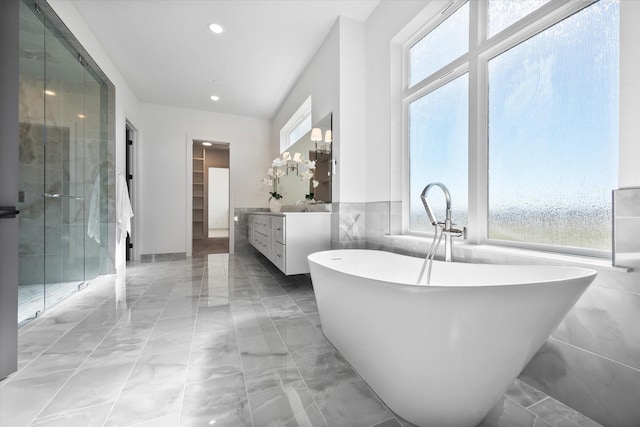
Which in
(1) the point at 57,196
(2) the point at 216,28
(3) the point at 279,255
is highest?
(2) the point at 216,28

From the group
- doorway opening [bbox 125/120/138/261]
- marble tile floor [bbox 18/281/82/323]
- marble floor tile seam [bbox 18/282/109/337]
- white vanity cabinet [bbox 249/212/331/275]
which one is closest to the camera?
marble floor tile seam [bbox 18/282/109/337]

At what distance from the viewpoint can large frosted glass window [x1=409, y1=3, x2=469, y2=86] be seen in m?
1.89

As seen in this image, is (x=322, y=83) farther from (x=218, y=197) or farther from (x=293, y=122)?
(x=218, y=197)

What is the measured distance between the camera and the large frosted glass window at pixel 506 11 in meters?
1.47

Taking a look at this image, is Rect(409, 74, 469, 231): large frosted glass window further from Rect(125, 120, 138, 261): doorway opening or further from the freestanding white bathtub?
Rect(125, 120, 138, 261): doorway opening

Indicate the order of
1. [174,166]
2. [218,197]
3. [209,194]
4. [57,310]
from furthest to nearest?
[218,197]
[209,194]
[174,166]
[57,310]

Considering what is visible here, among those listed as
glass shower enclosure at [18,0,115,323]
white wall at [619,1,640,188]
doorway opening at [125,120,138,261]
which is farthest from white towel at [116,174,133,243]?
white wall at [619,1,640,188]

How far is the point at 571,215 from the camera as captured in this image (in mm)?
1281

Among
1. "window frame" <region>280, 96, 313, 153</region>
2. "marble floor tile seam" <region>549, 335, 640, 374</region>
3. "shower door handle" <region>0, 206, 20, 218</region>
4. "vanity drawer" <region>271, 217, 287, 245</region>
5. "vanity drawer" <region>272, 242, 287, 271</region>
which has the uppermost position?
"window frame" <region>280, 96, 313, 153</region>

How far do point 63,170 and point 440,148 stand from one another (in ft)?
10.3

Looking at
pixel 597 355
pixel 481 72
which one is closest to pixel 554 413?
pixel 597 355

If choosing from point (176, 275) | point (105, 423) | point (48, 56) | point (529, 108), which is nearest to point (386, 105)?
point (529, 108)

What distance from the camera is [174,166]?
4.80 meters

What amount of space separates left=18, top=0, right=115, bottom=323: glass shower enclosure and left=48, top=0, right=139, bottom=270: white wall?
0.29ft
